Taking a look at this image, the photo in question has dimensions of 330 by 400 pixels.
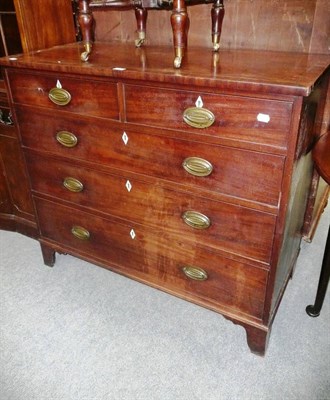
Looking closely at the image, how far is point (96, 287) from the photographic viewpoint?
1.76 metres

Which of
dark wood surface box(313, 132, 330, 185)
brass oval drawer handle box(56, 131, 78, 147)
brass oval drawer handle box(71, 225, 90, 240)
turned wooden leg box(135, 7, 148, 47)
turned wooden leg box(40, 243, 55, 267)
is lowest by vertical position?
turned wooden leg box(40, 243, 55, 267)

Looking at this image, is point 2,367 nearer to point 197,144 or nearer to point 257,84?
point 197,144

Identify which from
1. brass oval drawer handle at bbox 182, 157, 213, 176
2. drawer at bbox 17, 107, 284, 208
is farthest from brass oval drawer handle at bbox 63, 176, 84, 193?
brass oval drawer handle at bbox 182, 157, 213, 176

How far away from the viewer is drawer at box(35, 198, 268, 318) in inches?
51.2

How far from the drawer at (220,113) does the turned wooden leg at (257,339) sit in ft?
2.35

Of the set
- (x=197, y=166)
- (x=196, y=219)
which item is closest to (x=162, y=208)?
(x=196, y=219)

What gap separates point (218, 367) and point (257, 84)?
1018 millimetres

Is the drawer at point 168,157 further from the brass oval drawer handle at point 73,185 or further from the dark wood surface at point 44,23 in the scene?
the dark wood surface at point 44,23

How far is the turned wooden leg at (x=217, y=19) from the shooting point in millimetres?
1323

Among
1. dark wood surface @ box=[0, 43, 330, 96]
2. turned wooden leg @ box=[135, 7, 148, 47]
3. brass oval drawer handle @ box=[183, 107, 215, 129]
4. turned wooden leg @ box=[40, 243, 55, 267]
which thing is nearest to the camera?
dark wood surface @ box=[0, 43, 330, 96]

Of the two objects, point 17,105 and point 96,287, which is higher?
point 17,105

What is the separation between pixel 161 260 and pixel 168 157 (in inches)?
17.9

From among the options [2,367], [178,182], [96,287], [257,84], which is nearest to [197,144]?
[178,182]

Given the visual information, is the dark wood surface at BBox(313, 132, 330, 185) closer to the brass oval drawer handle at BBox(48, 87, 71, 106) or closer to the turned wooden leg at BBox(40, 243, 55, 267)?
the brass oval drawer handle at BBox(48, 87, 71, 106)
